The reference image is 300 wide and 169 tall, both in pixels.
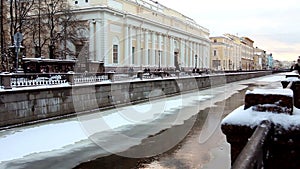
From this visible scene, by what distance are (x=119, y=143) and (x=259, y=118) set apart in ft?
30.6

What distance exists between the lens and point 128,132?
13305mm

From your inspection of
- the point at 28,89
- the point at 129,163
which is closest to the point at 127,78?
the point at 28,89

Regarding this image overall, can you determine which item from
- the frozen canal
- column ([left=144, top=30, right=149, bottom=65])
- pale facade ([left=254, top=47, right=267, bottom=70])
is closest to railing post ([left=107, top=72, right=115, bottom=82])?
the frozen canal

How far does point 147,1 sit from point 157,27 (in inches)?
222

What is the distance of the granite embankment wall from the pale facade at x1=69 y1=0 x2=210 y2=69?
26.0 meters

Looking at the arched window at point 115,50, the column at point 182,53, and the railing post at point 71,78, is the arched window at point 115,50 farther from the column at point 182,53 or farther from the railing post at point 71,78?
the railing post at point 71,78

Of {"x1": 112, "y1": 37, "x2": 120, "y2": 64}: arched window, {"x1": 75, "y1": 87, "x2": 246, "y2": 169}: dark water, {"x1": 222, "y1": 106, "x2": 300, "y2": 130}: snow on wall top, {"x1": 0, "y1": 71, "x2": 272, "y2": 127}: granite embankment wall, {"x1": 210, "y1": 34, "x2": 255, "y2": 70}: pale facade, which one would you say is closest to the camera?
{"x1": 222, "y1": 106, "x2": 300, "y2": 130}: snow on wall top

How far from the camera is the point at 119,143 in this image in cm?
1143

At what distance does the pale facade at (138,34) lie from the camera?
52656 millimetres

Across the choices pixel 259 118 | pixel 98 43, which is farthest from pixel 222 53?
pixel 259 118

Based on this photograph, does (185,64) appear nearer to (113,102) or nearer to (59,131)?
(113,102)

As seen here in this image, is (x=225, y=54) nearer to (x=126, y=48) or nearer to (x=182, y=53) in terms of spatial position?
(x=182, y=53)

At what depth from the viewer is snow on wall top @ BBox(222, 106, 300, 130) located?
238 centimetres

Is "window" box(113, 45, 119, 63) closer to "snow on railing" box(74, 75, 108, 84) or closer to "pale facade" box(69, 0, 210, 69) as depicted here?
"pale facade" box(69, 0, 210, 69)
